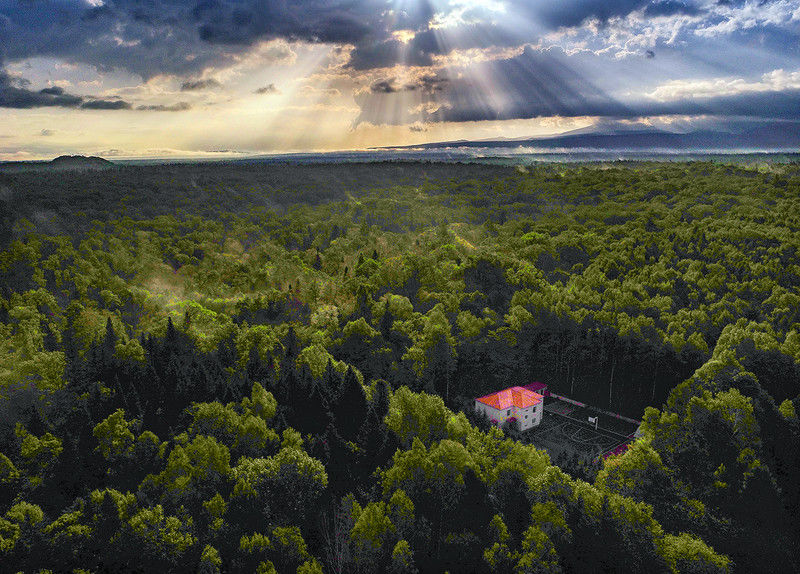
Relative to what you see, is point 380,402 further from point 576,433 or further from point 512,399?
point 576,433

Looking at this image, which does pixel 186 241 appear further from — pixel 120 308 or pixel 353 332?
pixel 353 332

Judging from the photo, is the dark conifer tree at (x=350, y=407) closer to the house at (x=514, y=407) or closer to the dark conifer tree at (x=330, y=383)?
the dark conifer tree at (x=330, y=383)

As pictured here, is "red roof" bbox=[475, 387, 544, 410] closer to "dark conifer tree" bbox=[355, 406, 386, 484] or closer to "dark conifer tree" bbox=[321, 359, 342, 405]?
"dark conifer tree" bbox=[355, 406, 386, 484]

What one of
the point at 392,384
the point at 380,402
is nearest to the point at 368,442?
the point at 380,402

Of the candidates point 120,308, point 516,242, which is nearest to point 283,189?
point 516,242

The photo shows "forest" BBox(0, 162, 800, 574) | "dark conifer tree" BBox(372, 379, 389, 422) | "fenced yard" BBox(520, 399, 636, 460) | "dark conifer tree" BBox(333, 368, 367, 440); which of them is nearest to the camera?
"forest" BBox(0, 162, 800, 574)

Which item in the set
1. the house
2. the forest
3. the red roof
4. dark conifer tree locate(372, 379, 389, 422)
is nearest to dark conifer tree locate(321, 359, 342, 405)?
the forest
